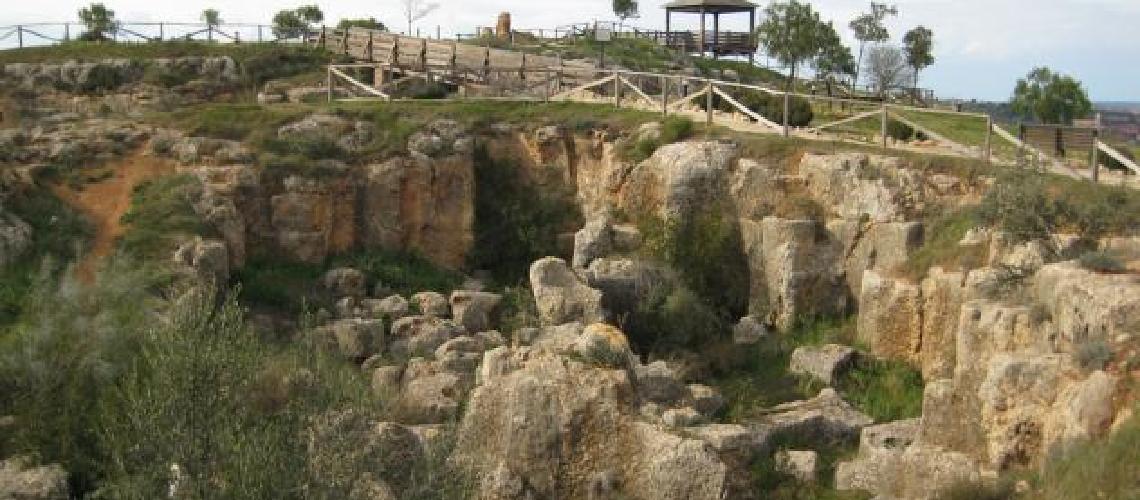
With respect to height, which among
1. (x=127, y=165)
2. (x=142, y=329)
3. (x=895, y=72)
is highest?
(x=895, y=72)

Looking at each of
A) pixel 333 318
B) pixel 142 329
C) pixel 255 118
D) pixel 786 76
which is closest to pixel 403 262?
pixel 333 318

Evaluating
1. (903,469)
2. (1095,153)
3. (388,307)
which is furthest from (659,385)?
(1095,153)

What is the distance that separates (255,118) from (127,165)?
13.0 feet

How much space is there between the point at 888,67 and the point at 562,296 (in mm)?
31692

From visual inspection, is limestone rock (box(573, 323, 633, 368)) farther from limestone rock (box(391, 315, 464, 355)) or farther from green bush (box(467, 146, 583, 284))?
green bush (box(467, 146, 583, 284))

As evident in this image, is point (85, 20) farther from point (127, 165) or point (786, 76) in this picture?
point (786, 76)

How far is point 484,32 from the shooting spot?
65.4 metres

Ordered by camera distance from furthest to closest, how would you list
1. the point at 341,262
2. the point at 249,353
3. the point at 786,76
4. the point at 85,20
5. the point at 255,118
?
the point at 786,76 < the point at 85,20 < the point at 255,118 < the point at 341,262 < the point at 249,353

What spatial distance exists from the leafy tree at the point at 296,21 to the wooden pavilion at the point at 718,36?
1777 cm

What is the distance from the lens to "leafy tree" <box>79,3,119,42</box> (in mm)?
52031

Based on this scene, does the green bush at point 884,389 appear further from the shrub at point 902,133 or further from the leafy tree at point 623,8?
Result: the leafy tree at point 623,8

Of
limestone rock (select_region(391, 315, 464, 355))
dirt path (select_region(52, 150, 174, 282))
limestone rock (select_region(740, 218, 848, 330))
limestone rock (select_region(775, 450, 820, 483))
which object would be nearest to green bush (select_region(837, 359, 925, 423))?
limestone rock (select_region(740, 218, 848, 330))

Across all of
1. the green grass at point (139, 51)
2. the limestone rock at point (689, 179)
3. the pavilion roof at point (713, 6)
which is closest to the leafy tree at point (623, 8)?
the pavilion roof at point (713, 6)

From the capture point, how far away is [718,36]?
208ft
